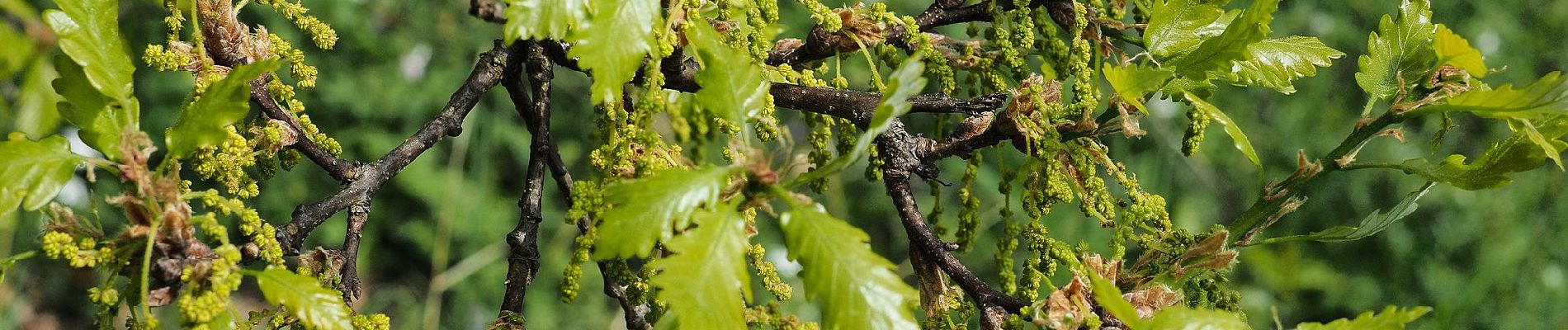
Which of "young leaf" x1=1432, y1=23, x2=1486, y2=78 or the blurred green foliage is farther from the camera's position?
the blurred green foliage

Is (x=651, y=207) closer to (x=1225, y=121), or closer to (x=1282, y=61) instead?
(x=1225, y=121)

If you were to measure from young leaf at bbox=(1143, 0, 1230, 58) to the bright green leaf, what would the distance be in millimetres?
257

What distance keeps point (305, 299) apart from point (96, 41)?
8.7 inches

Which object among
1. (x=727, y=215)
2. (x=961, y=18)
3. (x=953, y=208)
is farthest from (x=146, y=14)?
(x=727, y=215)

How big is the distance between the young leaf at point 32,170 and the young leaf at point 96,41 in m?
0.05

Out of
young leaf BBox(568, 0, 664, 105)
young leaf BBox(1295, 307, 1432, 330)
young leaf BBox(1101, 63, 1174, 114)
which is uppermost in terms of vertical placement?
young leaf BBox(568, 0, 664, 105)

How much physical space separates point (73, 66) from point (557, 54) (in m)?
0.36

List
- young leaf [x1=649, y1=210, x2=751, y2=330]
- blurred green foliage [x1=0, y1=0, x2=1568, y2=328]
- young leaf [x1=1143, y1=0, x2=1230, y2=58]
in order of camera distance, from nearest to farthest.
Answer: young leaf [x1=649, y1=210, x2=751, y2=330] → young leaf [x1=1143, y1=0, x2=1230, y2=58] → blurred green foliage [x1=0, y1=0, x2=1568, y2=328]

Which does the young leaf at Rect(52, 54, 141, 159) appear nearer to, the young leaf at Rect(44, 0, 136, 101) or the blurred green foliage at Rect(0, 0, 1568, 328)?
the young leaf at Rect(44, 0, 136, 101)

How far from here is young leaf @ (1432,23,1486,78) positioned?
0.85m

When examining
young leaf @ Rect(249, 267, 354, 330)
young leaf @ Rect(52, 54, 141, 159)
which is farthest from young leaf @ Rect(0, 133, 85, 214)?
young leaf @ Rect(249, 267, 354, 330)

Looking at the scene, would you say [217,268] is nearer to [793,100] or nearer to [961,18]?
[793,100]

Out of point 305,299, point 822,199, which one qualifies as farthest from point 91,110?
point 822,199

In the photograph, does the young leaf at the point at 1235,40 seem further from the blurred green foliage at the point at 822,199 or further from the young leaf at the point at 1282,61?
the blurred green foliage at the point at 822,199
